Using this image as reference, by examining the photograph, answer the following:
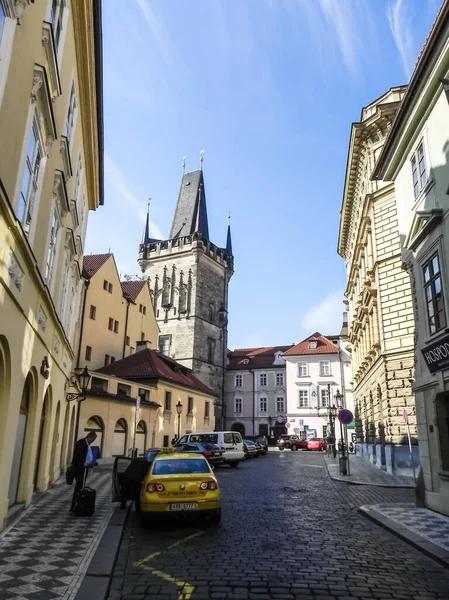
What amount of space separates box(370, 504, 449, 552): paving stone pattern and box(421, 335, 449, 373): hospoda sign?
3.35 metres

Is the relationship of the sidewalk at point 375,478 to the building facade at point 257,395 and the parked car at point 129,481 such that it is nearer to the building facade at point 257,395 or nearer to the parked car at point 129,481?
the parked car at point 129,481

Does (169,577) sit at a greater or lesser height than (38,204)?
lesser

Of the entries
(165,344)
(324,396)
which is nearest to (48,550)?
(324,396)

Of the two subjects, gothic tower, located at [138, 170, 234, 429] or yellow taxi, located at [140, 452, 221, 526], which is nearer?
yellow taxi, located at [140, 452, 221, 526]

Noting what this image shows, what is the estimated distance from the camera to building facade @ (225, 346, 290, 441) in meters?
70.5

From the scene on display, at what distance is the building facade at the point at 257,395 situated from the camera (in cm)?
7050

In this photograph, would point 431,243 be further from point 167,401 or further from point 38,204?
point 167,401

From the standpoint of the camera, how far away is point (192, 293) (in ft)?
222

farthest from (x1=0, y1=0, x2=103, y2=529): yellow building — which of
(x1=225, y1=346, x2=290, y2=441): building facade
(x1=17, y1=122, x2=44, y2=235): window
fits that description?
(x1=225, y1=346, x2=290, y2=441): building facade

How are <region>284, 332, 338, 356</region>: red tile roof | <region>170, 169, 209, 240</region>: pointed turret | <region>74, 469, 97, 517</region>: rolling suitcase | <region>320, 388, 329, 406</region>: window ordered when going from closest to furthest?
<region>74, 469, 97, 517</region>: rolling suitcase
<region>320, 388, 329, 406</region>: window
<region>284, 332, 338, 356</region>: red tile roof
<region>170, 169, 209, 240</region>: pointed turret

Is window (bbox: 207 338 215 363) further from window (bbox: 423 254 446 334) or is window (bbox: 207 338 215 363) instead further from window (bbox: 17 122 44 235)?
window (bbox: 17 122 44 235)

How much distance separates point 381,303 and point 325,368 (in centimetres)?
4156

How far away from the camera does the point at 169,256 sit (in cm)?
7125

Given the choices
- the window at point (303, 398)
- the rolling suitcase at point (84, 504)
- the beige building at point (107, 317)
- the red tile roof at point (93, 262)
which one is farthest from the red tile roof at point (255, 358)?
the rolling suitcase at point (84, 504)
